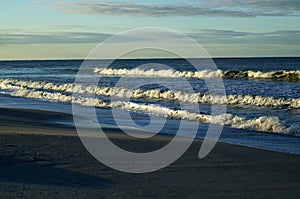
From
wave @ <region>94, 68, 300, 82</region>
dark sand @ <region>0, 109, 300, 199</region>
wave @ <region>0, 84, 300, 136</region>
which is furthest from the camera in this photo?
wave @ <region>94, 68, 300, 82</region>

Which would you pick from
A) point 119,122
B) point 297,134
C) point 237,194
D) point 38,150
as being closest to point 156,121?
point 119,122

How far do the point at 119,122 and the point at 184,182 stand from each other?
370 inches

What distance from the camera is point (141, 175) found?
7.96 metres

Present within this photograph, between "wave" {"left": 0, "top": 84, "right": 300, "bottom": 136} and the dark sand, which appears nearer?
the dark sand

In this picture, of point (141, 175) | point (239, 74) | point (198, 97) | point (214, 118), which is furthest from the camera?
point (239, 74)

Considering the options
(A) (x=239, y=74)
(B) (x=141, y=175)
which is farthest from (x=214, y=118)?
(A) (x=239, y=74)

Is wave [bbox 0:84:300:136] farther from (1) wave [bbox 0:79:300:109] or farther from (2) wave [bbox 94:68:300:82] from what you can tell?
(2) wave [bbox 94:68:300:82]

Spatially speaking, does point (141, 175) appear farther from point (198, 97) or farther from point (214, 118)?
point (198, 97)

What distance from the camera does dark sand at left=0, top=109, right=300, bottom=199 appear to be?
687cm

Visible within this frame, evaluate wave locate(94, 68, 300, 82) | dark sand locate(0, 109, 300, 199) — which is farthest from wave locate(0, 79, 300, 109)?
wave locate(94, 68, 300, 82)

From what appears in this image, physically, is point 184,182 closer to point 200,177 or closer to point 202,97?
point 200,177

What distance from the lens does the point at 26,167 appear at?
8234mm

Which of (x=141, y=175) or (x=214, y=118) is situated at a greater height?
(x=141, y=175)

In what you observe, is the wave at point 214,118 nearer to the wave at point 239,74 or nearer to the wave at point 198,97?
the wave at point 198,97
